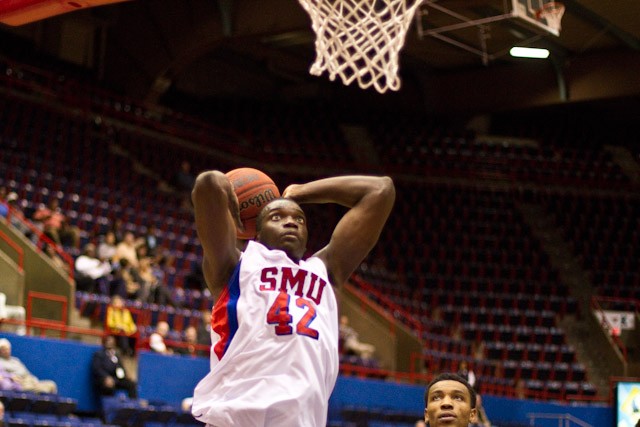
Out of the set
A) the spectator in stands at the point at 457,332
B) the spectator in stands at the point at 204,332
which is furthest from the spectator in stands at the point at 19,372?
the spectator in stands at the point at 457,332

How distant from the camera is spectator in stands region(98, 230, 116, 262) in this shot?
41.1ft

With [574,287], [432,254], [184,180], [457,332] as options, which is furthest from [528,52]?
[184,180]

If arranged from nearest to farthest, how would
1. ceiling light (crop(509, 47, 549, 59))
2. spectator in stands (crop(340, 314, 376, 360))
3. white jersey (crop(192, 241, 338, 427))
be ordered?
white jersey (crop(192, 241, 338, 427)) < spectator in stands (crop(340, 314, 376, 360)) < ceiling light (crop(509, 47, 549, 59))

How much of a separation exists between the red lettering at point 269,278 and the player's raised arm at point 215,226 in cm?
12

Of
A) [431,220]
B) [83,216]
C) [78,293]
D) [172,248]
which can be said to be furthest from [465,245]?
[78,293]

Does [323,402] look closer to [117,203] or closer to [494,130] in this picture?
[117,203]

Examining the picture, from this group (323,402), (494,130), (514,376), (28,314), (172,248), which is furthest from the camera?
(494,130)

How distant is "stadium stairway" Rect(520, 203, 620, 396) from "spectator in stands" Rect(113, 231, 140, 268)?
845 centimetres

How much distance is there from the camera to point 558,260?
20.0 metres

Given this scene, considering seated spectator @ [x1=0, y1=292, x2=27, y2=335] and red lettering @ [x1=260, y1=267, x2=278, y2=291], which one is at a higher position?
seated spectator @ [x1=0, y1=292, x2=27, y2=335]

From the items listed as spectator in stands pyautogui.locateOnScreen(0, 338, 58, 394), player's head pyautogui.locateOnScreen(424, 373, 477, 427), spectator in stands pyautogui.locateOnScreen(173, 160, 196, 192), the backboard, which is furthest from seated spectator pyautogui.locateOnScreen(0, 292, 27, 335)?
player's head pyautogui.locateOnScreen(424, 373, 477, 427)

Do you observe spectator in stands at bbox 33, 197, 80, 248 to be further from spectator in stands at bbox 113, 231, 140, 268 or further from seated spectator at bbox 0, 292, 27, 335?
seated spectator at bbox 0, 292, 27, 335

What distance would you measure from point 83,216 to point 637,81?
12.1 metres

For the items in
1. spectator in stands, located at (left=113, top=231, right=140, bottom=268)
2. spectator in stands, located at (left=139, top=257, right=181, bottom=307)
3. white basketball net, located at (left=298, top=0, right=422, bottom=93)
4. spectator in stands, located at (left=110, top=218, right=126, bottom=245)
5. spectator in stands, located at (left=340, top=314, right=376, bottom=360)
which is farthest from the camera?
spectator in stands, located at (left=340, top=314, right=376, bottom=360)
